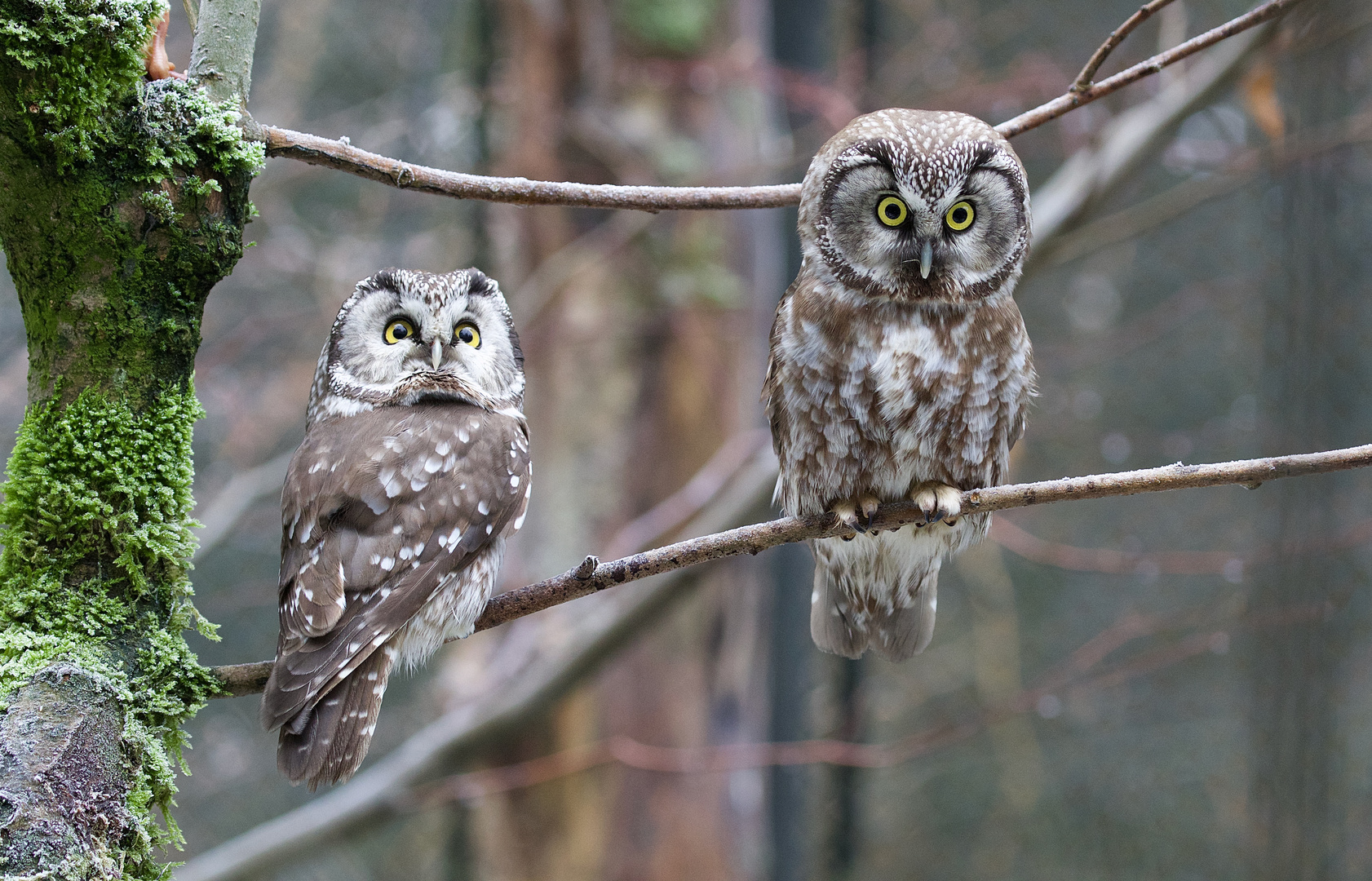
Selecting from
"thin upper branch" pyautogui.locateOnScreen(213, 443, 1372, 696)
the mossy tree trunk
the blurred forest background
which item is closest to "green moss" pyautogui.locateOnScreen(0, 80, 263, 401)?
the mossy tree trunk

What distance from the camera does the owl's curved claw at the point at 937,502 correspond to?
1.84 meters

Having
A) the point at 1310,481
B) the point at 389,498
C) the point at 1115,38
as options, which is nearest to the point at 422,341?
the point at 389,498

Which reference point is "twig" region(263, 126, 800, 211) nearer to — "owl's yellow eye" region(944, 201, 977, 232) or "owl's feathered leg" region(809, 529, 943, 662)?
"owl's yellow eye" region(944, 201, 977, 232)

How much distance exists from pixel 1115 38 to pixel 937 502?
0.81 meters

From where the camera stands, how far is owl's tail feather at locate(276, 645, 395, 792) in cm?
154

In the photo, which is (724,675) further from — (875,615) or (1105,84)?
(1105,84)

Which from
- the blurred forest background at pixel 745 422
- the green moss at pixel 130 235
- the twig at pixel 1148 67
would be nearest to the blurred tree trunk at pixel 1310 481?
the blurred forest background at pixel 745 422

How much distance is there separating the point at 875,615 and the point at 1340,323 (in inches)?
91.2

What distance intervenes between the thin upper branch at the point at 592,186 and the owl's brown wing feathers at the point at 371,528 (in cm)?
57

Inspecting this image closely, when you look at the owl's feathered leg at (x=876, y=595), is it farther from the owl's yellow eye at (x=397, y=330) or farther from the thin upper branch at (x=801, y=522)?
the owl's yellow eye at (x=397, y=330)

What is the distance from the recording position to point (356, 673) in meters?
1.74

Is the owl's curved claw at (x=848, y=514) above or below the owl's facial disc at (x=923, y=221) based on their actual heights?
below

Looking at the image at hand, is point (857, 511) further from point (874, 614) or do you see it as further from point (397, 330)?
point (397, 330)

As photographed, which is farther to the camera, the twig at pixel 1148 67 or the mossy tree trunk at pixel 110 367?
the twig at pixel 1148 67
